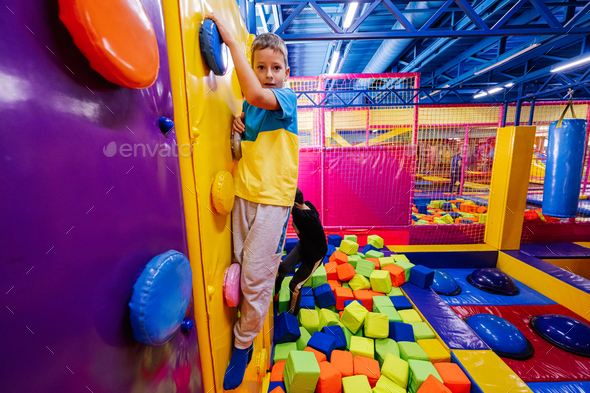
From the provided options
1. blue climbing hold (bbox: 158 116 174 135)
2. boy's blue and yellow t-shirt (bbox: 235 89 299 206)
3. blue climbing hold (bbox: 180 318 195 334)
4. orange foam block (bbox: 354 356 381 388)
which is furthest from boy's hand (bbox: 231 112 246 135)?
orange foam block (bbox: 354 356 381 388)

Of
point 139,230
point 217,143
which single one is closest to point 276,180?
point 217,143

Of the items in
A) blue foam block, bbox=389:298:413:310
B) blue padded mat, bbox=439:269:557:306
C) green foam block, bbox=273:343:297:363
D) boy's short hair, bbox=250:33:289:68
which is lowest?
blue padded mat, bbox=439:269:557:306

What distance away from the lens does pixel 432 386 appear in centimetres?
160

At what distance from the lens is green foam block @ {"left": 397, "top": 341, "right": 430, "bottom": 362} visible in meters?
1.91

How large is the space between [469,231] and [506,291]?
124cm

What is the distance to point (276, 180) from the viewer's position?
3.16ft

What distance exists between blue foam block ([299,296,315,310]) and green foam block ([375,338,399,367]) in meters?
0.64

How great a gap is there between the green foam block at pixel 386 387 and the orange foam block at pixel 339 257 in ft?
4.20

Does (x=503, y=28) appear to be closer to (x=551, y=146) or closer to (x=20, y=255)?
(x=551, y=146)

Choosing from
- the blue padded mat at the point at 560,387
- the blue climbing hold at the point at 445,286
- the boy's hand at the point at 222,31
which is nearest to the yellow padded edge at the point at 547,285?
the blue climbing hold at the point at 445,286

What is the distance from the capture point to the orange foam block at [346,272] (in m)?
2.79

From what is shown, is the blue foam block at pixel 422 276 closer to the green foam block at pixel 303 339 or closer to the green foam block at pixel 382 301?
the green foam block at pixel 382 301

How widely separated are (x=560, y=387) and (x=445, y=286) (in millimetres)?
1214

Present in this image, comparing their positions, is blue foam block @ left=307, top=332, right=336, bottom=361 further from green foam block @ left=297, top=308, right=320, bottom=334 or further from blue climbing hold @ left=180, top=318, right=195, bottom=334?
blue climbing hold @ left=180, top=318, right=195, bottom=334
